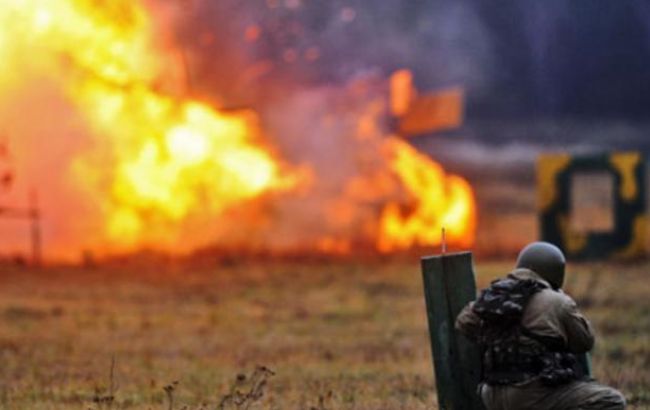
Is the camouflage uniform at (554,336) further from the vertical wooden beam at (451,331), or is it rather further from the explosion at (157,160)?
the explosion at (157,160)

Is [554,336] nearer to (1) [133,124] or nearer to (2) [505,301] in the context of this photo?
(2) [505,301]

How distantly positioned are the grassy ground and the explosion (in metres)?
1.91

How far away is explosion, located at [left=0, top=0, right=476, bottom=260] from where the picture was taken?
32.7 m

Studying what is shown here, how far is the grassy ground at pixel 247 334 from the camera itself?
48.1 feet

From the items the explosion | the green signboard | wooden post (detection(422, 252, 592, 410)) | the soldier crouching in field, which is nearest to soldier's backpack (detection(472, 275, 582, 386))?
the soldier crouching in field

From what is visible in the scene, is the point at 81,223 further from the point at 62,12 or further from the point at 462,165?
the point at 462,165

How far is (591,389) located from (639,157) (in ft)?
90.7

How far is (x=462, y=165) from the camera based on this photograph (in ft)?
129

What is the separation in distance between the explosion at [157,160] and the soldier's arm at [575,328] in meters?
23.7

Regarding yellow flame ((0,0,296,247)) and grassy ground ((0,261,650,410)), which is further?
yellow flame ((0,0,296,247))

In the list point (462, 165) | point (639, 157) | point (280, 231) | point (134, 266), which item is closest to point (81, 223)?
point (134, 266)

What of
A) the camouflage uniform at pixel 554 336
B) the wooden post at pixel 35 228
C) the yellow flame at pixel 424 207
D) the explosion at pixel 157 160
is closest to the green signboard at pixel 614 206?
the yellow flame at pixel 424 207

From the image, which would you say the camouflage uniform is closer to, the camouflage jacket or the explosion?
the camouflage jacket

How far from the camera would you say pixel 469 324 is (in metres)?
9.60
